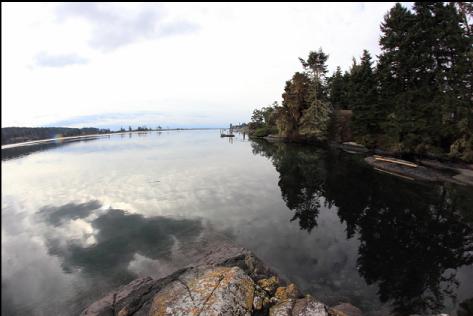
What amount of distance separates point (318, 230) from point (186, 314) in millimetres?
10722

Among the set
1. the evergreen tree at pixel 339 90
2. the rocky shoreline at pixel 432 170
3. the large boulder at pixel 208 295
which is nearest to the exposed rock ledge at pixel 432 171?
the rocky shoreline at pixel 432 170

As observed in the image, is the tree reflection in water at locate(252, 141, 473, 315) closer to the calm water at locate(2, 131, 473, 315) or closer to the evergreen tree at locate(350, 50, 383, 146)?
the calm water at locate(2, 131, 473, 315)

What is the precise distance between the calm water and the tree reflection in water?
65 millimetres

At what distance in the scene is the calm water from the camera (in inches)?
354

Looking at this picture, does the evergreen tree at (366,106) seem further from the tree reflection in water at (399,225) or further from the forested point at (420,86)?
the tree reflection in water at (399,225)

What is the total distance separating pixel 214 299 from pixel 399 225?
45.9ft

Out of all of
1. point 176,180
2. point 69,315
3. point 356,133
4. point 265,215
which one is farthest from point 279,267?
point 356,133

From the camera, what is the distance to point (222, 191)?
911 inches

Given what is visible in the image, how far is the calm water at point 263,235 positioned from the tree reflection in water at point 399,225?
0.07 meters

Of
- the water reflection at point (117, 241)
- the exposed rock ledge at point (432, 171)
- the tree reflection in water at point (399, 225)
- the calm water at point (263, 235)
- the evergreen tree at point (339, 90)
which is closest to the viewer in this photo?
the calm water at point (263, 235)

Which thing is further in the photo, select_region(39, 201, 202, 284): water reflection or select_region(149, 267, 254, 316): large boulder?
select_region(39, 201, 202, 284): water reflection

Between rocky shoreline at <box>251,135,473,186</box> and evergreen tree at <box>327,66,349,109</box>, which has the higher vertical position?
evergreen tree at <box>327,66,349,109</box>

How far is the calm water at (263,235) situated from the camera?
9000 millimetres

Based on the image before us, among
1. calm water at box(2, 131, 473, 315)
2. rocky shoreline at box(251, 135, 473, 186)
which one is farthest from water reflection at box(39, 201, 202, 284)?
rocky shoreline at box(251, 135, 473, 186)
